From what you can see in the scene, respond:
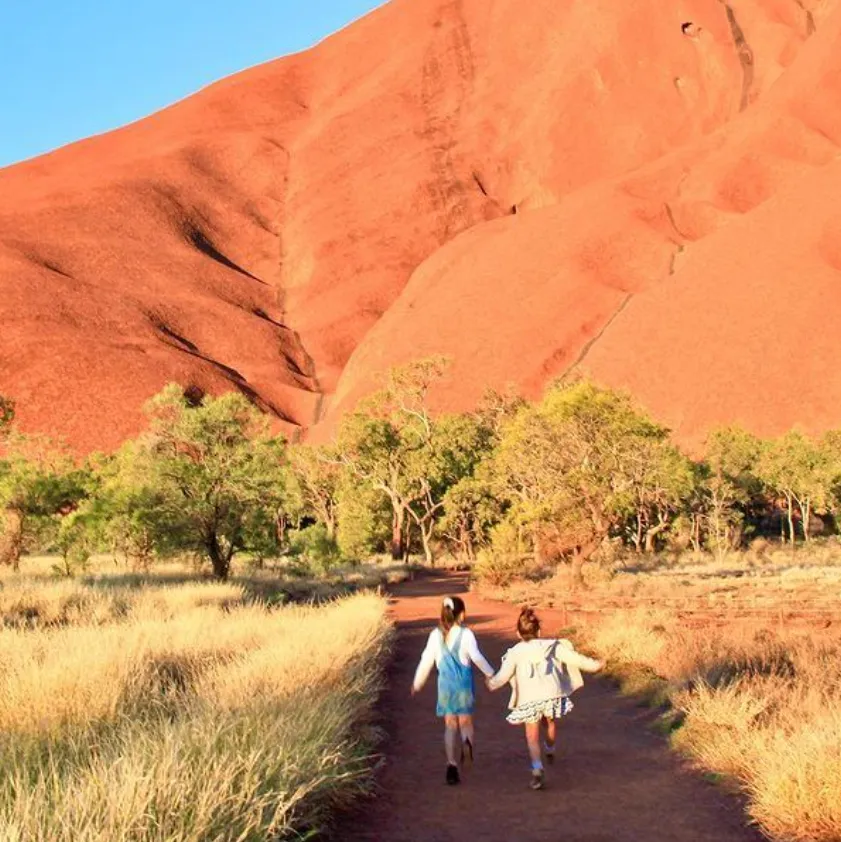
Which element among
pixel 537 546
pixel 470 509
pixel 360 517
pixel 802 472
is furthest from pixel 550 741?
pixel 802 472

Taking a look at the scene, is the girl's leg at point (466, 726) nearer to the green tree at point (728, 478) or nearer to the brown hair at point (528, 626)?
the brown hair at point (528, 626)

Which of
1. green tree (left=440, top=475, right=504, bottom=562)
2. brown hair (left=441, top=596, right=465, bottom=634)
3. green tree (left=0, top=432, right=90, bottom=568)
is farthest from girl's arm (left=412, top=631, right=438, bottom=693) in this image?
green tree (left=440, top=475, right=504, bottom=562)

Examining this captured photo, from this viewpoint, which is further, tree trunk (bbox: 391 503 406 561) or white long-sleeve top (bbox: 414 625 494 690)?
tree trunk (bbox: 391 503 406 561)

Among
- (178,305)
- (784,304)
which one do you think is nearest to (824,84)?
(784,304)

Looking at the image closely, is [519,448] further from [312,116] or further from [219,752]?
[312,116]

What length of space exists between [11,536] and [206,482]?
8726mm

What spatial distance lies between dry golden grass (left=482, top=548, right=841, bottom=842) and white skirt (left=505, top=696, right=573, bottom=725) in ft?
4.46

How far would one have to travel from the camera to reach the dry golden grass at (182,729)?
4.98m

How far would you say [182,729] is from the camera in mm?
6141

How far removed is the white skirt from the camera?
318 inches

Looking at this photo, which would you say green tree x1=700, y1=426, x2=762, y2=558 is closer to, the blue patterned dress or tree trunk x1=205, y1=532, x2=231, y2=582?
tree trunk x1=205, y1=532, x2=231, y2=582

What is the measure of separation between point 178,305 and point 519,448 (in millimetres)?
80914

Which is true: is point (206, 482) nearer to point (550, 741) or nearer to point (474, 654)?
point (550, 741)

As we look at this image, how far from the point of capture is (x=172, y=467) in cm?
2467
